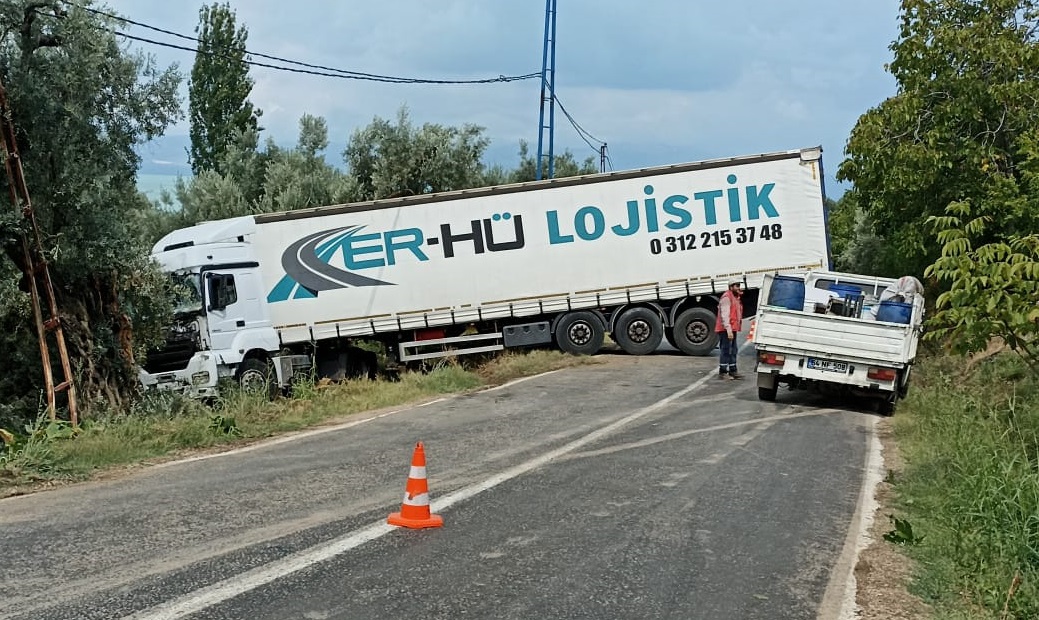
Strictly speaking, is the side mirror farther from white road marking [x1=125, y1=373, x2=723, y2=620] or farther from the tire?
white road marking [x1=125, y1=373, x2=723, y2=620]

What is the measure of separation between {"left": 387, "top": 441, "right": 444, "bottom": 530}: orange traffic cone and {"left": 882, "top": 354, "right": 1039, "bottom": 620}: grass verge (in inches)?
120

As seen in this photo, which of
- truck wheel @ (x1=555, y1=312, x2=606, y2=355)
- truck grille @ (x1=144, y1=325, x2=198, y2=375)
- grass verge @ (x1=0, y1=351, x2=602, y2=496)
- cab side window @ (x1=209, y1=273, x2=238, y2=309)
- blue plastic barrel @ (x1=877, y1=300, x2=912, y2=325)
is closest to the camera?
grass verge @ (x1=0, y1=351, x2=602, y2=496)

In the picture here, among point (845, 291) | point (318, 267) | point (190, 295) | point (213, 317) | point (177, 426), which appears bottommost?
point (177, 426)

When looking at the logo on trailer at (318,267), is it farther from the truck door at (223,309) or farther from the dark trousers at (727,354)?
the dark trousers at (727,354)

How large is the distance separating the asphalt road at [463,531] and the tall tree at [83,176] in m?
3.54

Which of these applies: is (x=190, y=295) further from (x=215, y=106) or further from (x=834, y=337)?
(x=215, y=106)

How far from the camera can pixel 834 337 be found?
13.6 meters

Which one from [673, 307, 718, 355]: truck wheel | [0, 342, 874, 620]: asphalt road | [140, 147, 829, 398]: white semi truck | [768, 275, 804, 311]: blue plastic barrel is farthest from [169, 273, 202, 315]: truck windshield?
[768, 275, 804, 311]: blue plastic barrel

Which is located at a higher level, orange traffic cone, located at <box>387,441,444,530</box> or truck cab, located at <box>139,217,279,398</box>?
truck cab, located at <box>139,217,279,398</box>

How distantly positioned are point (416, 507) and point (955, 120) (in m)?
17.1

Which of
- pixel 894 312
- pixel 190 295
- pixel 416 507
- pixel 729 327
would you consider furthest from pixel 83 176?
pixel 894 312

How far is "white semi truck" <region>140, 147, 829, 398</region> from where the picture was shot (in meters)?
20.3

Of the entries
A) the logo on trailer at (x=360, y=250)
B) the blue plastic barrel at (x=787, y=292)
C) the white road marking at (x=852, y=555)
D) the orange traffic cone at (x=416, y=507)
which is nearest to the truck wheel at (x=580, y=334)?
the logo on trailer at (x=360, y=250)

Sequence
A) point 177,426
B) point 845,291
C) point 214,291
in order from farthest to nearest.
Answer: point 214,291 → point 845,291 → point 177,426
